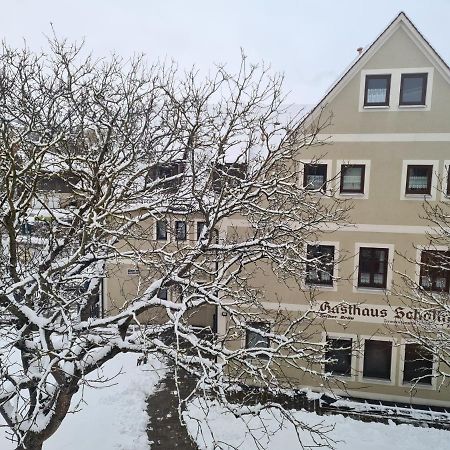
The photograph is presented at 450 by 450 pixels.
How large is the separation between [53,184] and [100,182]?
7853 millimetres

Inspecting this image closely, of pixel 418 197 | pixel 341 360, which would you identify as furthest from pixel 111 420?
pixel 418 197

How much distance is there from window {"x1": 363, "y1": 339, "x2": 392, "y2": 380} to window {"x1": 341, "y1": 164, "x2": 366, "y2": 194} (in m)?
5.38

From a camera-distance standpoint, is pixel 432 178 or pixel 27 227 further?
pixel 432 178

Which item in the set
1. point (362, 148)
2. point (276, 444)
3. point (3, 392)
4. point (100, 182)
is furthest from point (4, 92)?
point (276, 444)

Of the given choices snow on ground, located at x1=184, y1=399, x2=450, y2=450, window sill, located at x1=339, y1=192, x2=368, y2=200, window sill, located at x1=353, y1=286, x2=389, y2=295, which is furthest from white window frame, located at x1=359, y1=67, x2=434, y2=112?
snow on ground, located at x1=184, y1=399, x2=450, y2=450

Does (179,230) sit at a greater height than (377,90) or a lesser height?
lesser

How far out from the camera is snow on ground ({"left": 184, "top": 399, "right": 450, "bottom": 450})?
456 inches

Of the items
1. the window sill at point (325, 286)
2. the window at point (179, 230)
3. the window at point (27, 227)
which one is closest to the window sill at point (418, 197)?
the window sill at point (325, 286)

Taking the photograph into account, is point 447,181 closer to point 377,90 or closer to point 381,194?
point 381,194

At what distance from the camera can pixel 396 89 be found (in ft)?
42.6

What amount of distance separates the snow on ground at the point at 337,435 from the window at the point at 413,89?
34.2 feet

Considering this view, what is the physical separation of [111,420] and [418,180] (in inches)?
498

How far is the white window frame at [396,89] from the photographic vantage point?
12727 mm

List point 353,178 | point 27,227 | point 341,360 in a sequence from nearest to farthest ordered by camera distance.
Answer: point 27,227, point 353,178, point 341,360
